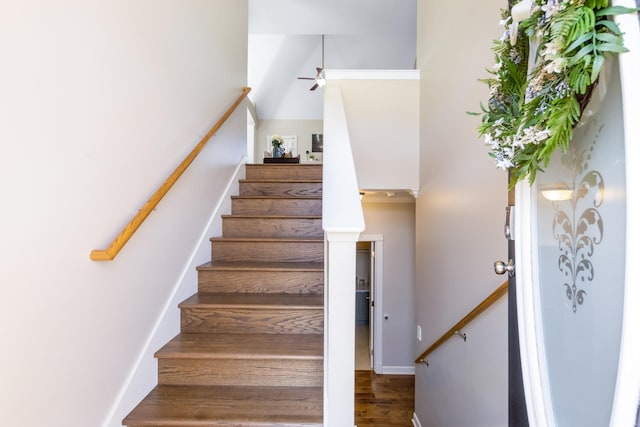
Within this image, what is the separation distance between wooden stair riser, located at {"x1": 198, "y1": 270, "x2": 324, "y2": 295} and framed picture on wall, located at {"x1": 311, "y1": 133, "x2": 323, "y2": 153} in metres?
5.19

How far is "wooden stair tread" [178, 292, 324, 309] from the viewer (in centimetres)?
185

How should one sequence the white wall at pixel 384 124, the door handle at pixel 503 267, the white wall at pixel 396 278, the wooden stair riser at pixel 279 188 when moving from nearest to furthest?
the door handle at pixel 503 267 → the wooden stair riser at pixel 279 188 → the white wall at pixel 384 124 → the white wall at pixel 396 278

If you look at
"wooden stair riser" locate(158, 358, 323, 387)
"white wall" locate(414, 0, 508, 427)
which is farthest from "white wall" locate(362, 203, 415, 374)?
"wooden stair riser" locate(158, 358, 323, 387)

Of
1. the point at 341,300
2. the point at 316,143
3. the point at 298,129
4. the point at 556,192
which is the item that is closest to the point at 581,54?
the point at 556,192

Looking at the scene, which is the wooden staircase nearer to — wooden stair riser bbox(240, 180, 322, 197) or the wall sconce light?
wooden stair riser bbox(240, 180, 322, 197)

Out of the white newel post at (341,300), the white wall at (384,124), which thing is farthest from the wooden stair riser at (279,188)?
the white newel post at (341,300)

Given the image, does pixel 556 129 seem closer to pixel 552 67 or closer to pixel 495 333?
pixel 552 67

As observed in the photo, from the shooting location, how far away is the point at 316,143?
7.02 meters

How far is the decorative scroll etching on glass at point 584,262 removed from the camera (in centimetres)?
48

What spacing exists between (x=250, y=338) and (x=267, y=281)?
407 millimetres

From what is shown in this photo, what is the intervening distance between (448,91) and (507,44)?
1.82 meters

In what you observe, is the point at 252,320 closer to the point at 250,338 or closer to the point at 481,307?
the point at 250,338

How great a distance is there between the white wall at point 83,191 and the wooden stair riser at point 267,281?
309 millimetres

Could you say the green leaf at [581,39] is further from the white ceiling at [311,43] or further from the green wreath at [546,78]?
the white ceiling at [311,43]
